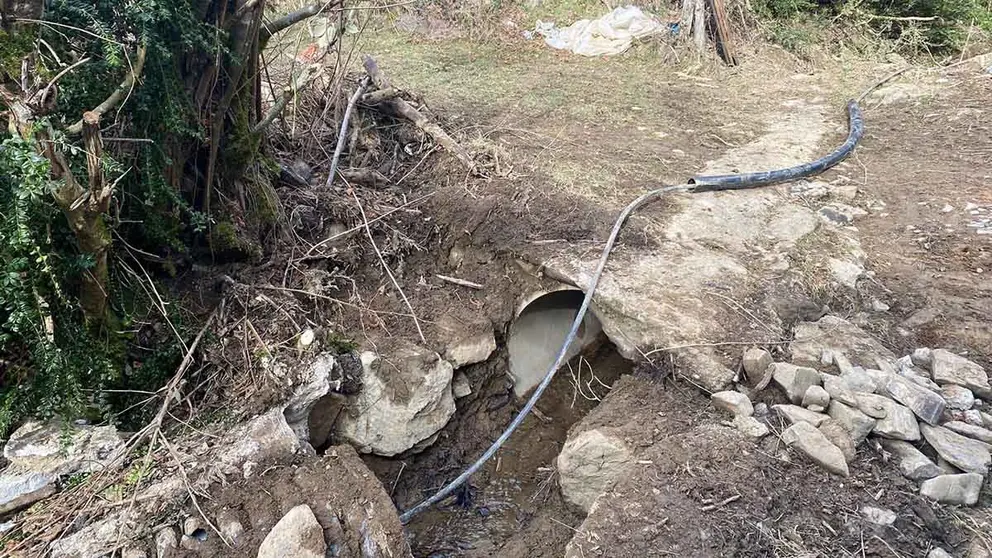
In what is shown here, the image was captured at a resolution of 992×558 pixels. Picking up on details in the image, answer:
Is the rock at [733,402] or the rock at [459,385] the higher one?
the rock at [733,402]

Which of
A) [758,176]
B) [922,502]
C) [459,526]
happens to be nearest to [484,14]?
[758,176]

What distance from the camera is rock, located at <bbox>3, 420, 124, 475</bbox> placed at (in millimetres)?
2301

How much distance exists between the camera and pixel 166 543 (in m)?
2.18

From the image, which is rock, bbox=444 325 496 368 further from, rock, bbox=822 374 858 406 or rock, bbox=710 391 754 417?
rock, bbox=822 374 858 406

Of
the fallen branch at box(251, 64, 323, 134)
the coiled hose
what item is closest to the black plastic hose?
the coiled hose

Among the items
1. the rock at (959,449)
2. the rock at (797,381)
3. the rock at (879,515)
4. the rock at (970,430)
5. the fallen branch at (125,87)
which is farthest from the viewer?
the rock at (797,381)

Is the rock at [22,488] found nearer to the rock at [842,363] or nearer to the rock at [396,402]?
the rock at [396,402]

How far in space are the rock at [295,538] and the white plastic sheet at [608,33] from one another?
723 centimetres

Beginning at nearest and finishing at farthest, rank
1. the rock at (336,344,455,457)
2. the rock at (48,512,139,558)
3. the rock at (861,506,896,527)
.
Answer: the rock at (48,512,139,558)
the rock at (861,506,896,527)
the rock at (336,344,455,457)

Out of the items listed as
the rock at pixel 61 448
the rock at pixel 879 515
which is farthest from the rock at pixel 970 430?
the rock at pixel 61 448

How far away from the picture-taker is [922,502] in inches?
97.8

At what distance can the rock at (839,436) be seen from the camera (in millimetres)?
2648

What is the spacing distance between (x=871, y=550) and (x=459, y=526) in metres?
1.95

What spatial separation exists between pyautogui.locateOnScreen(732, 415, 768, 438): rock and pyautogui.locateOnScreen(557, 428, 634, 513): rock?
1.69 ft
